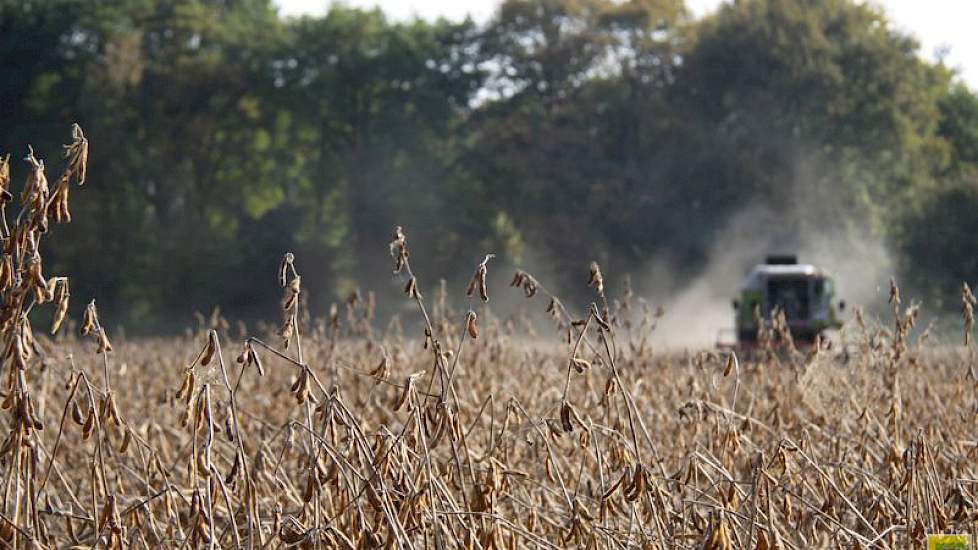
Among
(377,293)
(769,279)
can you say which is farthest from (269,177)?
(769,279)

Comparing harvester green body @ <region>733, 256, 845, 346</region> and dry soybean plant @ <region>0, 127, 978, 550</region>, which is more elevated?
dry soybean plant @ <region>0, 127, 978, 550</region>

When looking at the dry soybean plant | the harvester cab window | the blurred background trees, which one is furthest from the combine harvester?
the dry soybean plant

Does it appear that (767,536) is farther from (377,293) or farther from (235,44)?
(235,44)

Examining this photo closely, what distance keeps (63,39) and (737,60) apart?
883 inches

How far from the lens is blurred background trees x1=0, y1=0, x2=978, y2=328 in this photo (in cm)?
3903

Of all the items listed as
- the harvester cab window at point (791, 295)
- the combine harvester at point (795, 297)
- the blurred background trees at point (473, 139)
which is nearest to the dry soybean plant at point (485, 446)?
the combine harvester at point (795, 297)

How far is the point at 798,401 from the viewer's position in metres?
7.33

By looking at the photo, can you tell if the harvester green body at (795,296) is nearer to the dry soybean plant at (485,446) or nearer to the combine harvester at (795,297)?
the combine harvester at (795,297)

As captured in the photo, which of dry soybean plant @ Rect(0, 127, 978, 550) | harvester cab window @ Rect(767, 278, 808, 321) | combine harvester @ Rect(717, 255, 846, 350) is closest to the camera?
dry soybean plant @ Rect(0, 127, 978, 550)

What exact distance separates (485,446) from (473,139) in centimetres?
4028

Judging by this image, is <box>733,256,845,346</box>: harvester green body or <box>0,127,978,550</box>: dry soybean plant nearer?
<box>0,127,978,550</box>: dry soybean plant

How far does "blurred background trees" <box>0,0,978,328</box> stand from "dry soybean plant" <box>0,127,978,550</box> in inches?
1121

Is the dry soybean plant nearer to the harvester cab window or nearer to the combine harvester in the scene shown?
the combine harvester

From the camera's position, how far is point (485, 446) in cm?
605
